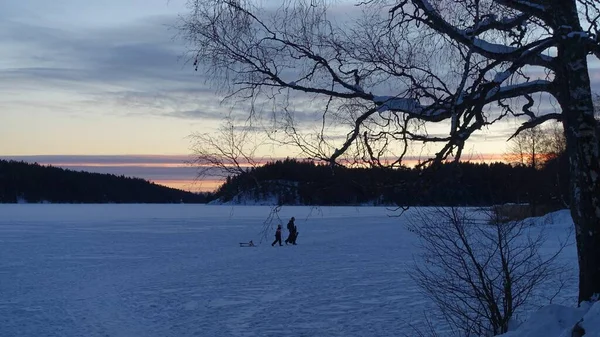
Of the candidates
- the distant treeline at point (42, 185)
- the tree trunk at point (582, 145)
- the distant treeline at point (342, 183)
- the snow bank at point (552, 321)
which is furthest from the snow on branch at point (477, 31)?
the distant treeline at point (42, 185)

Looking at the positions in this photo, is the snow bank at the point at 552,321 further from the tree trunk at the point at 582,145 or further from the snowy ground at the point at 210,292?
the snowy ground at the point at 210,292

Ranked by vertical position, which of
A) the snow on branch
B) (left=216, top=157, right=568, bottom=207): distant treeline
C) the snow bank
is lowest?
the snow bank

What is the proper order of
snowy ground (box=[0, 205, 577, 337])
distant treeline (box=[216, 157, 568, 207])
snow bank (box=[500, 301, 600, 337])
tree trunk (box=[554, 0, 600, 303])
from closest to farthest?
snow bank (box=[500, 301, 600, 337]) → tree trunk (box=[554, 0, 600, 303]) → distant treeline (box=[216, 157, 568, 207]) → snowy ground (box=[0, 205, 577, 337])

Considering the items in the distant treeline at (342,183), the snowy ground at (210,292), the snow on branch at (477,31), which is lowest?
the snowy ground at (210,292)

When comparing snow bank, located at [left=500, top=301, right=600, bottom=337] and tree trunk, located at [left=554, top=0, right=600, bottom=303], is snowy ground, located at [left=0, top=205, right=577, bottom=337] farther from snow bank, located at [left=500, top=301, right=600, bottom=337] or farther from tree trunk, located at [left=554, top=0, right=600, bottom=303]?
tree trunk, located at [left=554, top=0, right=600, bottom=303]

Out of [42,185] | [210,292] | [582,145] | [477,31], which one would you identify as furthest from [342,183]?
[42,185]

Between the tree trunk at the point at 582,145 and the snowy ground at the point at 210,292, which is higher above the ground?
the tree trunk at the point at 582,145

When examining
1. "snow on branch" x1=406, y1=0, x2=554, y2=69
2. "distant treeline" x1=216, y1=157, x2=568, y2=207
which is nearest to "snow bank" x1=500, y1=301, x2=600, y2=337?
"distant treeline" x1=216, y1=157, x2=568, y2=207

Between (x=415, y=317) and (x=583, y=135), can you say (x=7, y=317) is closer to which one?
(x=415, y=317)

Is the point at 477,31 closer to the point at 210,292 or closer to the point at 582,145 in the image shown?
the point at 582,145

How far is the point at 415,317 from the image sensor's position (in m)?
12.5

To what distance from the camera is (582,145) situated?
19.6 ft

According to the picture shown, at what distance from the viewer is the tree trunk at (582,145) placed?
5918 mm

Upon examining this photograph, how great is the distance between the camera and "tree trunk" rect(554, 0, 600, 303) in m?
5.92
